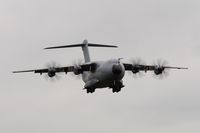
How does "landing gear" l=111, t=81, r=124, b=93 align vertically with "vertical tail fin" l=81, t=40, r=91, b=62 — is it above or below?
below

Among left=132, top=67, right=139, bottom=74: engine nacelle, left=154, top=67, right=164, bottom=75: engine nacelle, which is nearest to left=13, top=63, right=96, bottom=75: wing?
left=132, top=67, right=139, bottom=74: engine nacelle

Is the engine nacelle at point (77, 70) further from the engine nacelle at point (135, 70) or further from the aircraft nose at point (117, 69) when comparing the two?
the engine nacelle at point (135, 70)

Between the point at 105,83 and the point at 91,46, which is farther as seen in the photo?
the point at 91,46

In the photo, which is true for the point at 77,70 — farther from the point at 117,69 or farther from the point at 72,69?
the point at 117,69

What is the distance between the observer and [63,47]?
91.8 metres

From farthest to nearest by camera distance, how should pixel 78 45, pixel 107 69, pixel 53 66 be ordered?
pixel 78 45 < pixel 53 66 < pixel 107 69

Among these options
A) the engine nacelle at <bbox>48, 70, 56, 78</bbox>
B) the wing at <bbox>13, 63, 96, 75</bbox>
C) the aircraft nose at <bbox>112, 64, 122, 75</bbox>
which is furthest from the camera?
the engine nacelle at <bbox>48, 70, 56, 78</bbox>

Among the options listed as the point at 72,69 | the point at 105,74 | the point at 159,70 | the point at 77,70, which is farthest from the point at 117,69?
the point at 159,70

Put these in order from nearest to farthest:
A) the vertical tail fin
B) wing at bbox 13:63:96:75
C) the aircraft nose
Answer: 1. the aircraft nose
2. wing at bbox 13:63:96:75
3. the vertical tail fin

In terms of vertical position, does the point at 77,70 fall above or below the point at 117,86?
above

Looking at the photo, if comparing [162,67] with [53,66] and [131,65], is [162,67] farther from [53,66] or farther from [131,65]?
[53,66]

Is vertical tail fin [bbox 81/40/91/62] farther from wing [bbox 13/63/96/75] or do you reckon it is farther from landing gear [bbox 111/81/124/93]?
landing gear [bbox 111/81/124/93]

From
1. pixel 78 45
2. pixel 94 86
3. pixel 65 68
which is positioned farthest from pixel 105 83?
pixel 78 45

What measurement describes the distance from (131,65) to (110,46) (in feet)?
16.3
